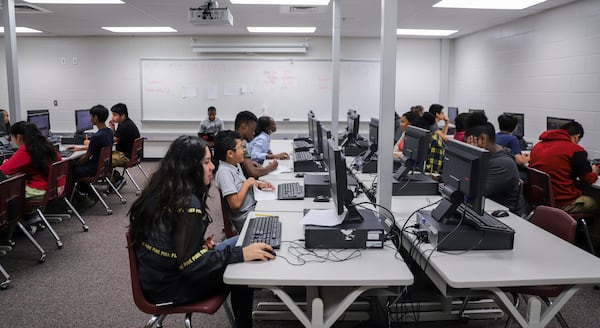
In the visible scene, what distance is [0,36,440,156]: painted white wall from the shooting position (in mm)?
9016

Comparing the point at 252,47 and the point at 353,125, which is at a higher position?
the point at 252,47

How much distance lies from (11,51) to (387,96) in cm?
459

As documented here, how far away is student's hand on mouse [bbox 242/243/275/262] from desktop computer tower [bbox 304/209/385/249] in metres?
0.21

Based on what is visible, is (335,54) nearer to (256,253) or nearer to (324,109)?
(256,253)

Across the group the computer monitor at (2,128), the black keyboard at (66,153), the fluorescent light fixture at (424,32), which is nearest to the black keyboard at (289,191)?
the black keyboard at (66,153)

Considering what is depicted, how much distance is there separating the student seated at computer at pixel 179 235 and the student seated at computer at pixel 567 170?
295cm

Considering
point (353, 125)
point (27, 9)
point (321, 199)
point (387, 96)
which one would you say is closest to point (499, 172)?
point (387, 96)

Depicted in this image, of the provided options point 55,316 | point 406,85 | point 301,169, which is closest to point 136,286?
point 55,316

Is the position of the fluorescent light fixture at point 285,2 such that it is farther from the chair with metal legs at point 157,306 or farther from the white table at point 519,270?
the chair with metal legs at point 157,306

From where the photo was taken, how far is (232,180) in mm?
2949

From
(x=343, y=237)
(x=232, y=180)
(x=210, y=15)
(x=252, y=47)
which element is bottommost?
(x=343, y=237)

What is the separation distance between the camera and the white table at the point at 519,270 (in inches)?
71.7

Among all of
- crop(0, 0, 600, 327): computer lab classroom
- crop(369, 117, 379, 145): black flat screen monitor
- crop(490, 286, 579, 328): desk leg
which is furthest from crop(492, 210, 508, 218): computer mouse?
crop(369, 117, 379, 145): black flat screen monitor

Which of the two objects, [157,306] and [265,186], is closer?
[157,306]
